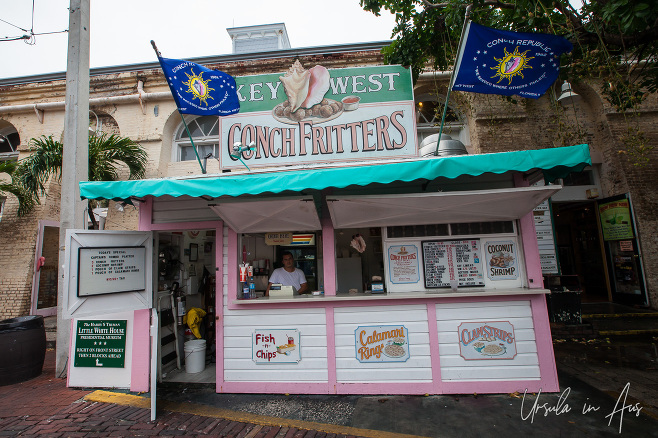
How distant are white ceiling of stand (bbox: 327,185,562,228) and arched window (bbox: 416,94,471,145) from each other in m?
4.91

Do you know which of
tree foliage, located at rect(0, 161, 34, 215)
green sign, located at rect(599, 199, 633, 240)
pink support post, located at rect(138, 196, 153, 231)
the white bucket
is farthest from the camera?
green sign, located at rect(599, 199, 633, 240)

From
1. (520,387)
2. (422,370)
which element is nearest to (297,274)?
(422,370)

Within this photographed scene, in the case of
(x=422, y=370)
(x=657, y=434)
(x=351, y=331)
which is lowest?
(x=657, y=434)

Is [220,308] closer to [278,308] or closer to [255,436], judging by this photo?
[278,308]

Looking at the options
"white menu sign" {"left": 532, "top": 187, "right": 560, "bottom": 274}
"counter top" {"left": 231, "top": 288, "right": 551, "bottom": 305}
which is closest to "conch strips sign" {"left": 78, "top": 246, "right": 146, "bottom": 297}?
"counter top" {"left": 231, "top": 288, "right": 551, "bottom": 305}

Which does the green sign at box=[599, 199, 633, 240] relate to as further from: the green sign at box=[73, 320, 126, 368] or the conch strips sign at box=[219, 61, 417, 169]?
the green sign at box=[73, 320, 126, 368]

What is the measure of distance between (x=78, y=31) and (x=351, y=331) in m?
7.07

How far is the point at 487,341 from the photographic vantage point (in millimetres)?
4309

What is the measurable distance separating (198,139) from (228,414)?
7455 millimetres

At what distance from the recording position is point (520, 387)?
4.20 metres

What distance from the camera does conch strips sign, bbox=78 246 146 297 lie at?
3947mm

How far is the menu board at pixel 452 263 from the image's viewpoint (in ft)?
15.0

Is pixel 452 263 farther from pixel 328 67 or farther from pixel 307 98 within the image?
pixel 328 67

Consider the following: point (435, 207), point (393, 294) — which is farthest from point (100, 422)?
point (435, 207)
